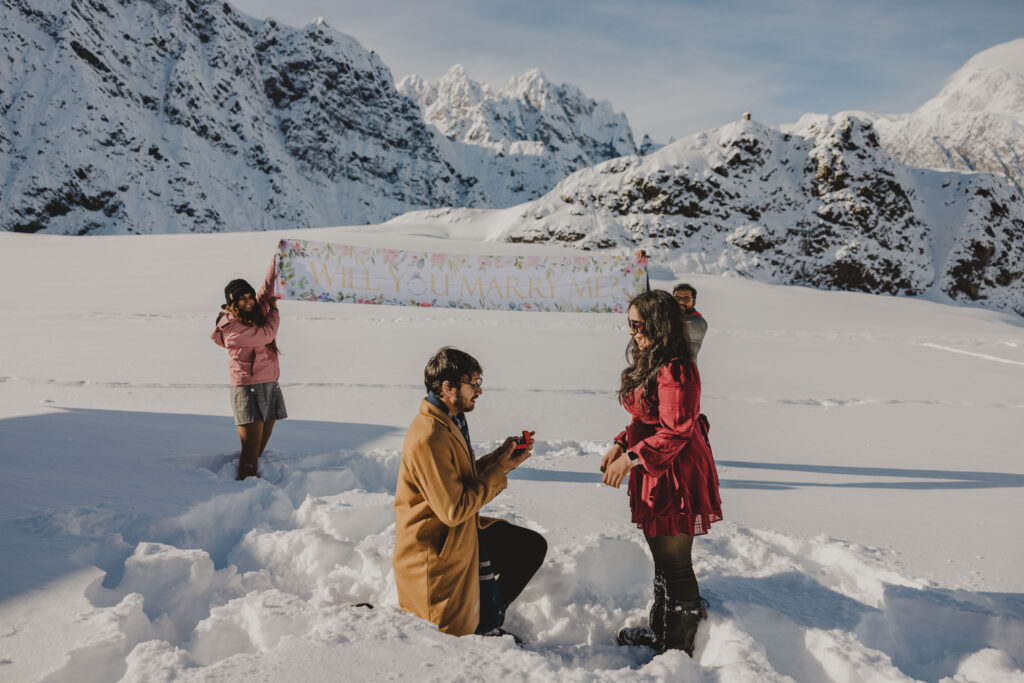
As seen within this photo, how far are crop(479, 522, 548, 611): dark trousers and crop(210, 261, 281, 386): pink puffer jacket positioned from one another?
2.29 meters

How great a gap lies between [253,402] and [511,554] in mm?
2475

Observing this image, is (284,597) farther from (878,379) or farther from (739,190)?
(739,190)

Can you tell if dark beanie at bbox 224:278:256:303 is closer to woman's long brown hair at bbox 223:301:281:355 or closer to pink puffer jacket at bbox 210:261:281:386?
woman's long brown hair at bbox 223:301:281:355

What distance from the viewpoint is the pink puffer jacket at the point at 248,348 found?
4.24 meters

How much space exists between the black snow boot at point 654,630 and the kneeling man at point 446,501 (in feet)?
2.15

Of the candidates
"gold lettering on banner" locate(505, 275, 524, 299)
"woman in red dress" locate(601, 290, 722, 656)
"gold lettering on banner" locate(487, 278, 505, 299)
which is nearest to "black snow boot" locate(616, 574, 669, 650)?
"woman in red dress" locate(601, 290, 722, 656)

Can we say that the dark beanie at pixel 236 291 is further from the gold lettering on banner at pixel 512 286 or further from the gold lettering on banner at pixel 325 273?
the gold lettering on banner at pixel 512 286

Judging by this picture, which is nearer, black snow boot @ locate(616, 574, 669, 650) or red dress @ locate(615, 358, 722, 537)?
red dress @ locate(615, 358, 722, 537)

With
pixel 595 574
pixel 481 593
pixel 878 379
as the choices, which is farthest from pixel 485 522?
pixel 878 379

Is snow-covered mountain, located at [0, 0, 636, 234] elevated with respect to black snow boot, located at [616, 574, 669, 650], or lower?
elevated

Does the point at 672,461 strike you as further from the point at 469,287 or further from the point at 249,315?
the point at 469,287

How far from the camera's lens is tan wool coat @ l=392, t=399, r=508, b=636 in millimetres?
2279

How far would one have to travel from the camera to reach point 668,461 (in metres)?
2.41

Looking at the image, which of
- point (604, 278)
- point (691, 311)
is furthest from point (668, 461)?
point (604, 278)
